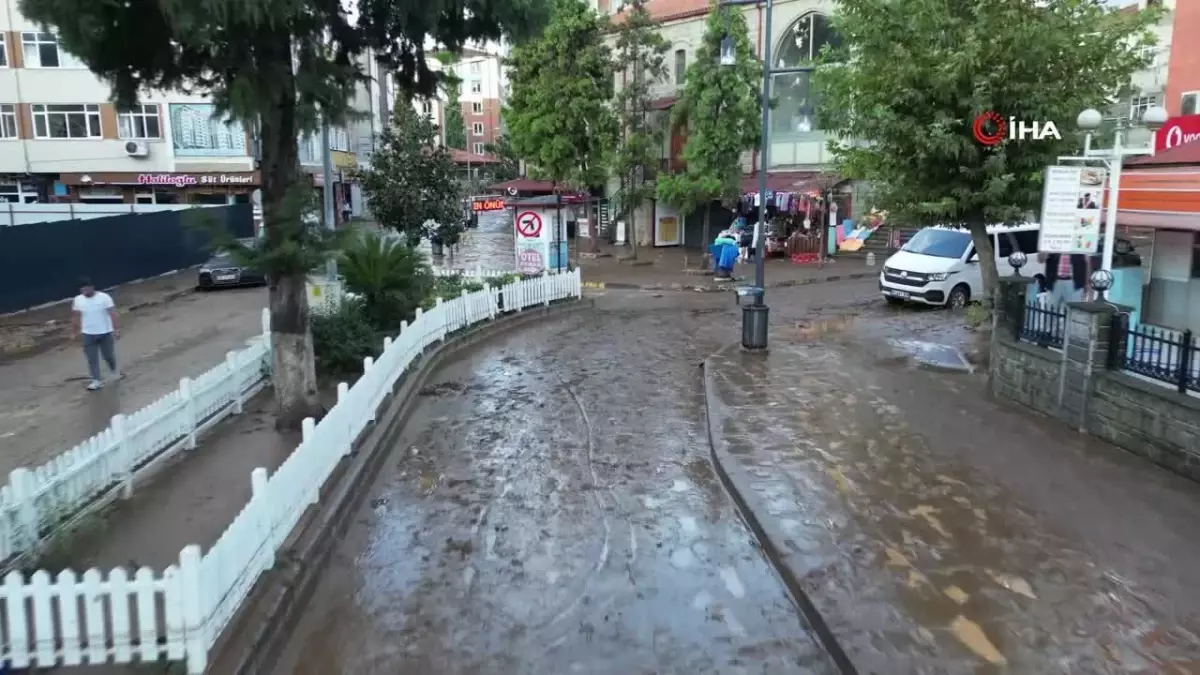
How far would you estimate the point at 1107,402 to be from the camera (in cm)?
891

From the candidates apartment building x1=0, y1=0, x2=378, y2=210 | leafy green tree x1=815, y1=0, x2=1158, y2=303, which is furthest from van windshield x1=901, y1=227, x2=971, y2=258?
apartment building x1=0, y1=0, x2=378, y2=210

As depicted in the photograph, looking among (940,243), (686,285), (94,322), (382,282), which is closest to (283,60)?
(94,322)

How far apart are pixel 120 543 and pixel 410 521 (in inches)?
84.9

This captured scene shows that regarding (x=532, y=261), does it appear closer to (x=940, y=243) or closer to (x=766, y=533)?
(x=940, y=243)

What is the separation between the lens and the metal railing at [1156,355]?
307 inches

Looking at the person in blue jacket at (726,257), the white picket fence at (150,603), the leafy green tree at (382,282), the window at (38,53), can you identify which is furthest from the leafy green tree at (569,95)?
the white picket fence at (150,603)

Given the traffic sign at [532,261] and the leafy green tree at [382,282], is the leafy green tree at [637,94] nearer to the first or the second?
the traffic sign at [532,261]

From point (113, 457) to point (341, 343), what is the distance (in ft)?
17.5

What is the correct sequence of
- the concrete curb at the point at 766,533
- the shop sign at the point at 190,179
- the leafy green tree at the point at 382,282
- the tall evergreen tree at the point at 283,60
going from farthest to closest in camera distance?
the shop sign at the point at 190,179 → the leafy green tree at the point at 382,282 → the tall evergreen tree at the point at 283,60 → the concrete curb at the point at 766,533

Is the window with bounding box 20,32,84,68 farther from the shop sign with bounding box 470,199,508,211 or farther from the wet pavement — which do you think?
the wet pavement

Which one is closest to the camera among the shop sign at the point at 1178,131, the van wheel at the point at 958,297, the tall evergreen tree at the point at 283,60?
the tall evergreen tree at the point at 283,60

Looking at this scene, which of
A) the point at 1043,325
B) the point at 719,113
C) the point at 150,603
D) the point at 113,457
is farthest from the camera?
the point at 719,113

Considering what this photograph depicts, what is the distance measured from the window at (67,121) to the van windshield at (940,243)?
34172 millimetres

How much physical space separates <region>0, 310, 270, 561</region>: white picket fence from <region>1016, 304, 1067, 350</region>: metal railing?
905 centimetres
